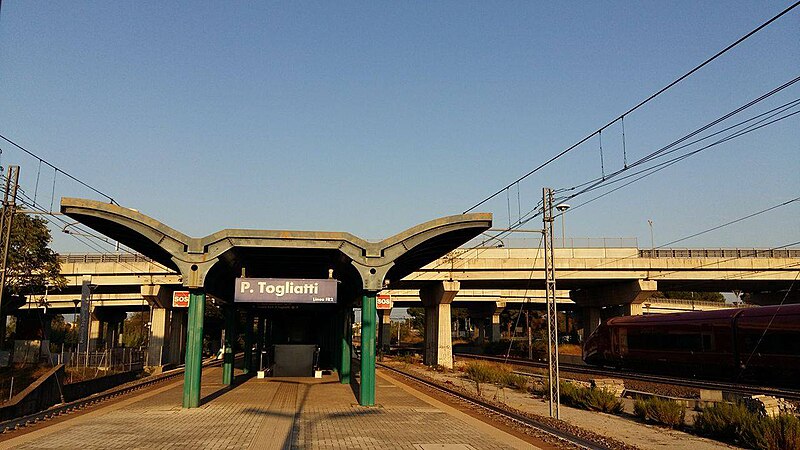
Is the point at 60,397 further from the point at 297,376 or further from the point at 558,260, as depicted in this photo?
the point at 558,260

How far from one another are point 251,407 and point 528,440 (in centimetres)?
946

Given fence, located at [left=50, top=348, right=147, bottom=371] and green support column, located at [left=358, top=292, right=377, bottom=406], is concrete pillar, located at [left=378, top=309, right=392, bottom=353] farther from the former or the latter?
Result: green support column, located at [left=358, top=292, right=377, bottom=406]

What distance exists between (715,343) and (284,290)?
2145 centimetres

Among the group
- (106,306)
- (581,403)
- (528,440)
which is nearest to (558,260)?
(581,403)

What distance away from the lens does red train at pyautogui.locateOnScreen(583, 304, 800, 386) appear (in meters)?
25.8

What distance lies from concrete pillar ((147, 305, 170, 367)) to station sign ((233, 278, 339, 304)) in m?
32.1

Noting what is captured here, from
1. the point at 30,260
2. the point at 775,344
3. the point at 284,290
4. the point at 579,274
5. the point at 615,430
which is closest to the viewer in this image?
the point at 615,430

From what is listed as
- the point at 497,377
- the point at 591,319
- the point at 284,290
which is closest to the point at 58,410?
the point at 284,290

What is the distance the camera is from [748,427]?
48.8 feet

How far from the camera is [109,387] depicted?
28.0 meters

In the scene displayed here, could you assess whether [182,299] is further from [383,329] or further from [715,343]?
[383,329]

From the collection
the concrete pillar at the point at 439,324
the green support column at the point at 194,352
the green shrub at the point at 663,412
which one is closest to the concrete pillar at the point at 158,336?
the concrete pillar at the point at 439,324

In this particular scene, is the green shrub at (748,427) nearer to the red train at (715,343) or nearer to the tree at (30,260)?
the red train at (715,343)

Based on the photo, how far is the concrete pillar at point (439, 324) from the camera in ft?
158
